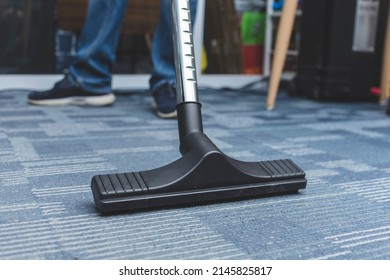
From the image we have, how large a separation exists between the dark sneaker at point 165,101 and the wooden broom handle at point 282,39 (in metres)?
0.37

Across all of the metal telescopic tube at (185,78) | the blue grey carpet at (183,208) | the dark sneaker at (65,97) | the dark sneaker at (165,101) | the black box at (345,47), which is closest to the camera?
the blue grey carpet at (183,208)

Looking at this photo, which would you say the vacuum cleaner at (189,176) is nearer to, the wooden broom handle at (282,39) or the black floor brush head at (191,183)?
the black floor brush head at (191,183)

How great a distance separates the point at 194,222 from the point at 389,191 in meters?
0.34

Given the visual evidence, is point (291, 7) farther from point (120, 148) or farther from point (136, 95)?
point (120, 148)

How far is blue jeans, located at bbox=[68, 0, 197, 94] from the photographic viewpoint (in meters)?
1.36

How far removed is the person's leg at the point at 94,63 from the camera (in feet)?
4.48

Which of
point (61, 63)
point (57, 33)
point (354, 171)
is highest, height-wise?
point (57, 33)

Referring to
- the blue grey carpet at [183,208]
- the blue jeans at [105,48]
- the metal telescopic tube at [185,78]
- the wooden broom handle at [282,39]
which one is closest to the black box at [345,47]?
the wooden broom handle at [282,39]

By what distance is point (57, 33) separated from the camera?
71.9 inches

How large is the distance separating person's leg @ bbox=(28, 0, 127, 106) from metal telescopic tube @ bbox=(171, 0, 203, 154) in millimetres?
668

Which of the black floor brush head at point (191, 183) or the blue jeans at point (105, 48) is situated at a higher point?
the blue jeans at point (105, 48)

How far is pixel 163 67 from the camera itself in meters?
1.40

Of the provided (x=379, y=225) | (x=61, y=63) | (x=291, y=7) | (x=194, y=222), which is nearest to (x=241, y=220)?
(x=194, y=222)

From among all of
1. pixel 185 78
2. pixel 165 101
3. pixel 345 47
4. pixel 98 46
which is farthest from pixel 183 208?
pixel 345 47
